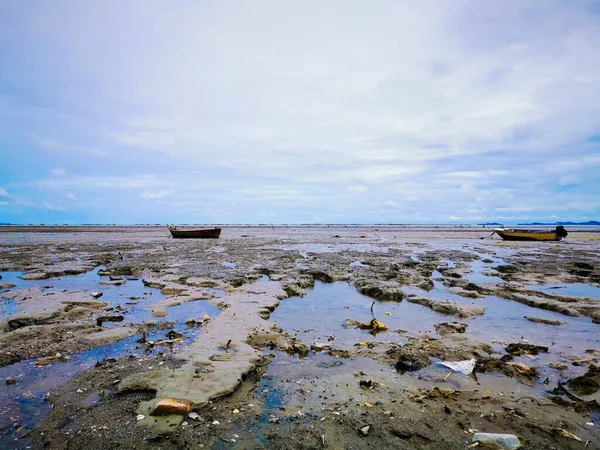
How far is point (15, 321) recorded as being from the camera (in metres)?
7.55

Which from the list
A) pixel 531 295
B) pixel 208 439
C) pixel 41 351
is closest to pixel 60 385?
pixel 41 351

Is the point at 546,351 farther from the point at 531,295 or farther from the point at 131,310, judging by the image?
the point at 131,310

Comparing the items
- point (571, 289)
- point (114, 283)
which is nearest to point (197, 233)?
point (114, 283)

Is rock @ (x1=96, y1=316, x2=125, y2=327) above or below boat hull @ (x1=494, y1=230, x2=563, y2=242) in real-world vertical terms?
below

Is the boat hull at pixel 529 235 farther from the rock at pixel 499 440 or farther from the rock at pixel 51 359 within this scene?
the rock at pixel 51 359

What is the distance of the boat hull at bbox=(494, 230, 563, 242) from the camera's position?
39844 millimetres

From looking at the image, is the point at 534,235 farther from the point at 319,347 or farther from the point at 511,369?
the point at 319,347

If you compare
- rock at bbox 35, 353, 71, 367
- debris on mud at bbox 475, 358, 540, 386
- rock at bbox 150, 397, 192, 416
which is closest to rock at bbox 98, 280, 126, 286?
rock at bbox 35, 353, 71, 367

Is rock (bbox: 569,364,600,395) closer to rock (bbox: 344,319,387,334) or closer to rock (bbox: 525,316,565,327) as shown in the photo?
rock (bbox: 525,316,565,327)

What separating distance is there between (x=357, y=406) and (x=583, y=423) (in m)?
2.73

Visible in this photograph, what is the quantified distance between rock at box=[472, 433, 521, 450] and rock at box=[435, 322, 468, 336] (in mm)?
3805

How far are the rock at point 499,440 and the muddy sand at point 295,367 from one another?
13 centimetres

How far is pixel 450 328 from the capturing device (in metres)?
7.66

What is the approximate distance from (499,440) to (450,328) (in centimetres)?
432
